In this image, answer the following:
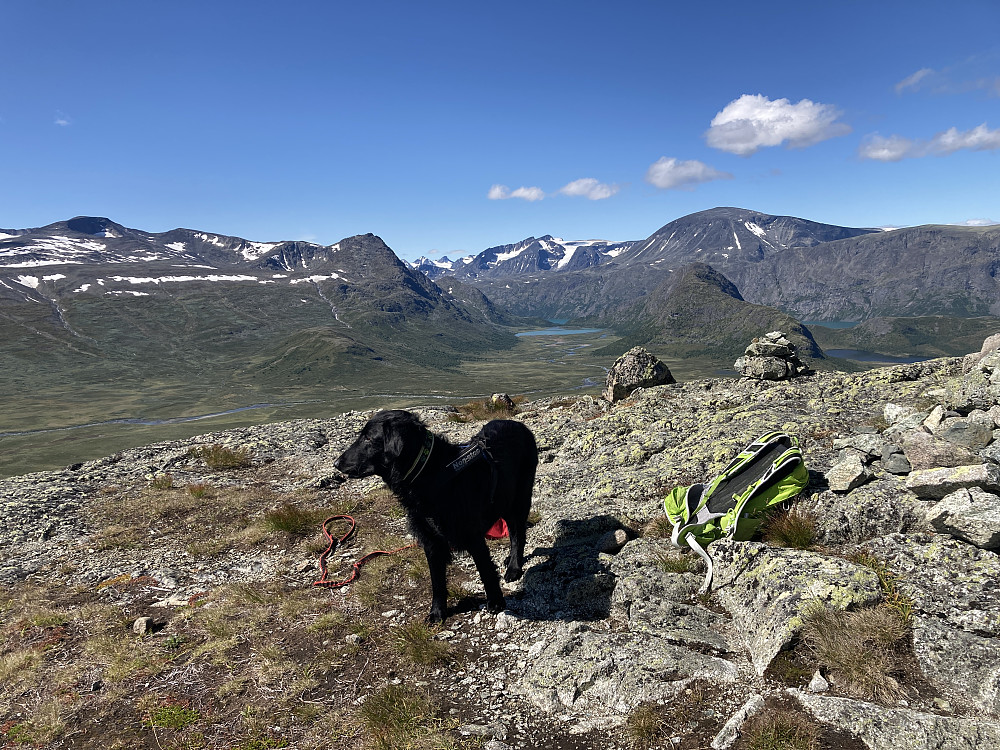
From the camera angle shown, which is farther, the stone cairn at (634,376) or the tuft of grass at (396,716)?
the stone cairn at (634,376)

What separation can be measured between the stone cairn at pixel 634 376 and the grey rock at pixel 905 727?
53.0 feet

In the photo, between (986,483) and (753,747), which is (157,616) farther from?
(986,483)

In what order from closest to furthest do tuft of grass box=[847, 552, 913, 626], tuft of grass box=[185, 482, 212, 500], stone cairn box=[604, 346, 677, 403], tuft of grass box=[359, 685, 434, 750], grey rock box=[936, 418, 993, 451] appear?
tuft of grass box=[359, 685, 434, 750] → tuft of grass box=[847, 552, 913, 626] → grey rock box=[936, 418, 993, 451] → tuft of grass box=[185, 482, 212, 500] → stone cairn box=[604, 346, 677, 403]

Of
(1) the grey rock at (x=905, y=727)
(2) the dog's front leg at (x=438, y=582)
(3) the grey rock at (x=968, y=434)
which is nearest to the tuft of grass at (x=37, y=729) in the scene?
(2) the dog's front leg at (x=438, y=582)

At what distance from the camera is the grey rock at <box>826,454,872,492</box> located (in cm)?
732

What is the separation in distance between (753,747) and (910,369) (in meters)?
14.7

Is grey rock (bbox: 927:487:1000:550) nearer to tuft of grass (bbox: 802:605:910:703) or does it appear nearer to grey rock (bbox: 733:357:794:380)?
tuft of grass (bbox: 802:605:910:703)

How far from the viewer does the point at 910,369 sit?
14.0 m

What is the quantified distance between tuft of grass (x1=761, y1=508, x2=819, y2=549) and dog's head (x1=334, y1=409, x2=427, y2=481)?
5548 mm

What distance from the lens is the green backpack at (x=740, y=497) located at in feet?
23.8

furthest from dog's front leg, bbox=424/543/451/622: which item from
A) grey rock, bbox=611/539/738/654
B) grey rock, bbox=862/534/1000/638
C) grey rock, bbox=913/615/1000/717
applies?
grey rock, bbox=862/534/1000/638

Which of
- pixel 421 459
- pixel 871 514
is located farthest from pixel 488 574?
pixel 871 514

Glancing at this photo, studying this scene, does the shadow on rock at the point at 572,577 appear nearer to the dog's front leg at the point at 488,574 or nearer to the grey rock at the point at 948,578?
the dog's front leg at the point at 488,574

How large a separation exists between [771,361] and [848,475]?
10.6 m
